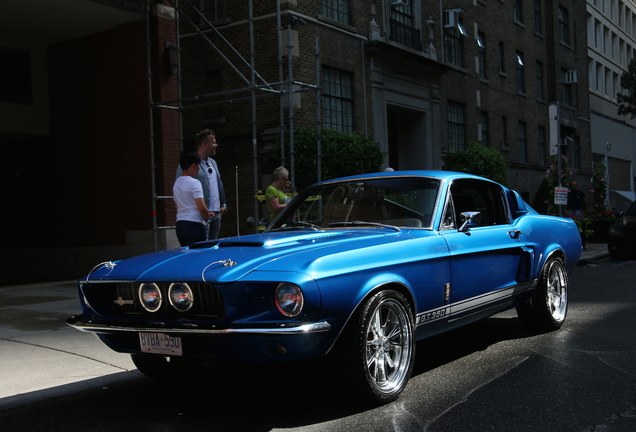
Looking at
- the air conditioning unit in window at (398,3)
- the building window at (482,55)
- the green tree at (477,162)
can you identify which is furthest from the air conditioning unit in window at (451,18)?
the green tree at (477,162)

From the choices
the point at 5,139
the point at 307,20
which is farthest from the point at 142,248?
the point at 307,20

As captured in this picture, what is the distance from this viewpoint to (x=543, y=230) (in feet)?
22.5

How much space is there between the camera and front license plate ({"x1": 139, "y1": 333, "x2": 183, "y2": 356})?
413 centimetres

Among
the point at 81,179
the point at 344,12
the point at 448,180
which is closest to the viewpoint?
the point at 448,180

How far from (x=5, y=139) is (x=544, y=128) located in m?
24.7

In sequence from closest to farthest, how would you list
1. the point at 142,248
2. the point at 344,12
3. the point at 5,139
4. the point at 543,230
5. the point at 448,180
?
the point at 448,180 < the point at 543,230 < the point at 142,248 < the point at 5,139 < the point at 344,12

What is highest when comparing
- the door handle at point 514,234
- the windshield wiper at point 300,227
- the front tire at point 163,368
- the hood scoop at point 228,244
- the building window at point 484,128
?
the building window at point 484,128

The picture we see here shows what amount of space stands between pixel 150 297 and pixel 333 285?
1.13 meters

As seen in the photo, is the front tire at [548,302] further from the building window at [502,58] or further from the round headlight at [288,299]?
the building window at [502,58]

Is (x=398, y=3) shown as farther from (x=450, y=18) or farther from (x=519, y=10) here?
(x=519, y=10)

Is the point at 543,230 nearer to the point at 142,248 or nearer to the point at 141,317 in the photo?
A: the point at 141,317

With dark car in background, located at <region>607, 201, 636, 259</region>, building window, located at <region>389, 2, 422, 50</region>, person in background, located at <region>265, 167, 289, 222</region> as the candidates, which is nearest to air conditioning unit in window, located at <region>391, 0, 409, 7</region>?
building window, located at <region>389, 2, 422, 50</region>

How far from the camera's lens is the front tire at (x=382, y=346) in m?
4.16

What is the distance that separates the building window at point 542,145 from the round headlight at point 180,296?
100ft
